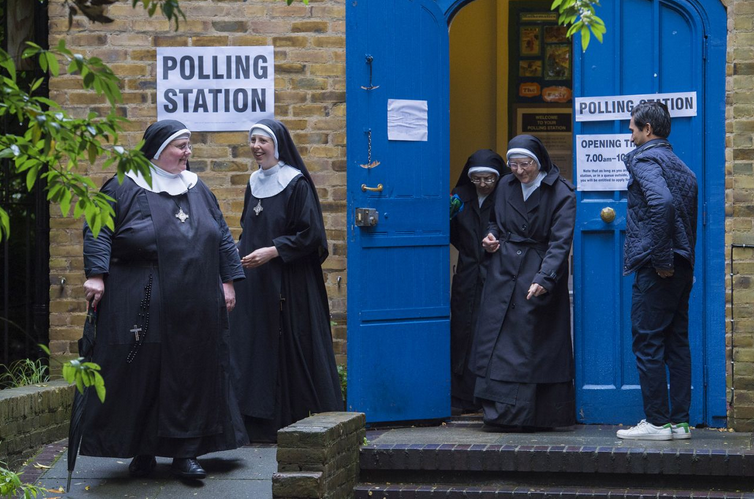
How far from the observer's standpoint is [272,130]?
7.13 m

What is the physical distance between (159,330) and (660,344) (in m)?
2.67

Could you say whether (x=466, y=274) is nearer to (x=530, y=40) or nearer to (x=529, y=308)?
(x=529, y=308)

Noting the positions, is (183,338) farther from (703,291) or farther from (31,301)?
(703,291)

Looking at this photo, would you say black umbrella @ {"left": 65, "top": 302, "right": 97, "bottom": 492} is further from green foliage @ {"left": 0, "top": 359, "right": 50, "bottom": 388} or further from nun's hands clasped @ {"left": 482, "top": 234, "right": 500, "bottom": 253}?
nun's hands clasped @ {"left": 482, "top": 234, "right": 500, "bottom": 253}

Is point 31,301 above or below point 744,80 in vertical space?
below

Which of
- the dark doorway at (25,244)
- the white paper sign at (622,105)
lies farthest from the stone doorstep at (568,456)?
the dark doorway at (25,244)

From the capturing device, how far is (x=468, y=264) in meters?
7.87

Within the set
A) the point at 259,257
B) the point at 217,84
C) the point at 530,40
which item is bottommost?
the point at 259,257

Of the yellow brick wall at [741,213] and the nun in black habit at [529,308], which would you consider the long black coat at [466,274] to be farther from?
the yellow brick wall at [741,213]

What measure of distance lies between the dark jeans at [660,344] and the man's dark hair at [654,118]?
709 mm

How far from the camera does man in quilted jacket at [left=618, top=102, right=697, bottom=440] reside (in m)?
6.50

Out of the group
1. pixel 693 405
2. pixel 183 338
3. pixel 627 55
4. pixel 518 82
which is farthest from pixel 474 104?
pixel 183 338

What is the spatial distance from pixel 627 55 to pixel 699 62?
42cm

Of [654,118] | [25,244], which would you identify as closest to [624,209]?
[654,118]
